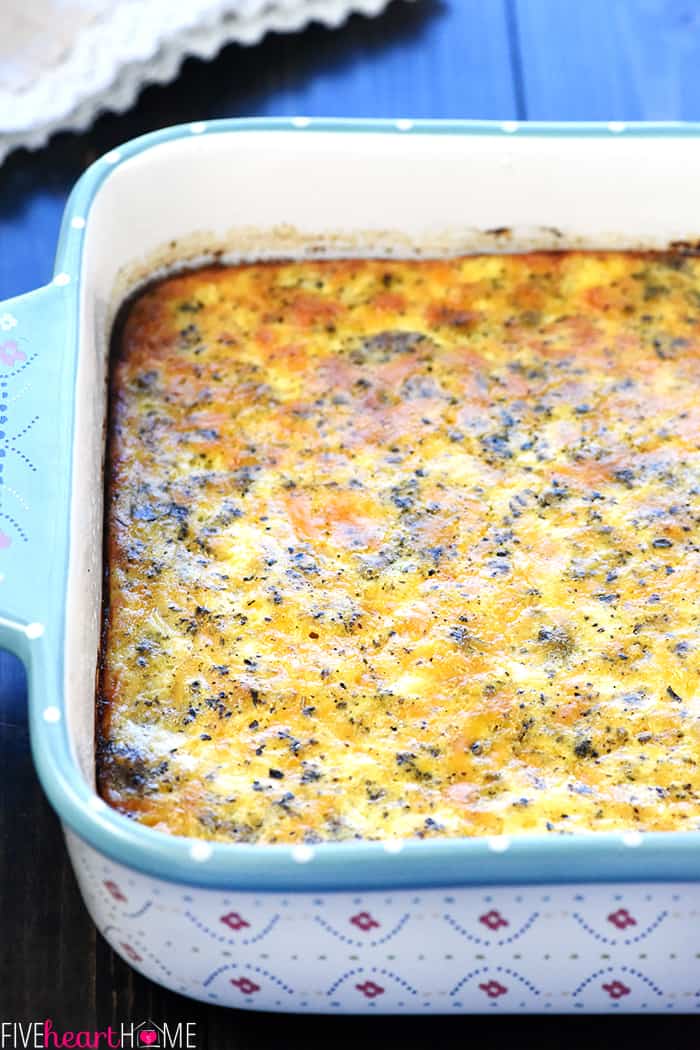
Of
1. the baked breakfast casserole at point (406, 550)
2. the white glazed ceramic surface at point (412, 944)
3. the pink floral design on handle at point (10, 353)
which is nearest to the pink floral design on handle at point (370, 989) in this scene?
the white glazed ceramic surface at point (412, 944)

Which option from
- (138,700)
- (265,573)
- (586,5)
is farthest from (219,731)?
(586,5)

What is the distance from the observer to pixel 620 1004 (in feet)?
4.55

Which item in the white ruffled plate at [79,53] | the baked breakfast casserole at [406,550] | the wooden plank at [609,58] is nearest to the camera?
the baked breakfast casserole at [406,550]

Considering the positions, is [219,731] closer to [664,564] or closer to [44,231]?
[664,564]

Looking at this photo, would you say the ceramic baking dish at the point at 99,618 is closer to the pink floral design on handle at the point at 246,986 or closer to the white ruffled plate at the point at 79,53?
the pink floral design on handle at the point at 246,986

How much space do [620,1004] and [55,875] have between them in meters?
0.60

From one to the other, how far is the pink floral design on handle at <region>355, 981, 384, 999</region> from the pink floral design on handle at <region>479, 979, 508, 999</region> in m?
0.09

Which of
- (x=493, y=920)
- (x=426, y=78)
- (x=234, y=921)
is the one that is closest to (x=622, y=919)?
(x=493, y=920)

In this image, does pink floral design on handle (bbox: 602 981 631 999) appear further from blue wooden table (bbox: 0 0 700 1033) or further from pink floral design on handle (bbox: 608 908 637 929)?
blue wooden table (bbox: 0 0 700 1033)

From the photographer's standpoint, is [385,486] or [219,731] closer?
[219,731]

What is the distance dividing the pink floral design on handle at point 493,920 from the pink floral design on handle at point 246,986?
0.23m

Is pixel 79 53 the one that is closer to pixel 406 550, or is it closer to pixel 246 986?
pixel 406 550

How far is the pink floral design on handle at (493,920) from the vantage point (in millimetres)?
1259

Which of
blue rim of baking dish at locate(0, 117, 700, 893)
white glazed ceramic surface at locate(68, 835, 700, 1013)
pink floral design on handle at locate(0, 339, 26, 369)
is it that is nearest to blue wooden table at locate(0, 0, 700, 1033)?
pink floral design on handle at locate(0, 339, 26, 369)
